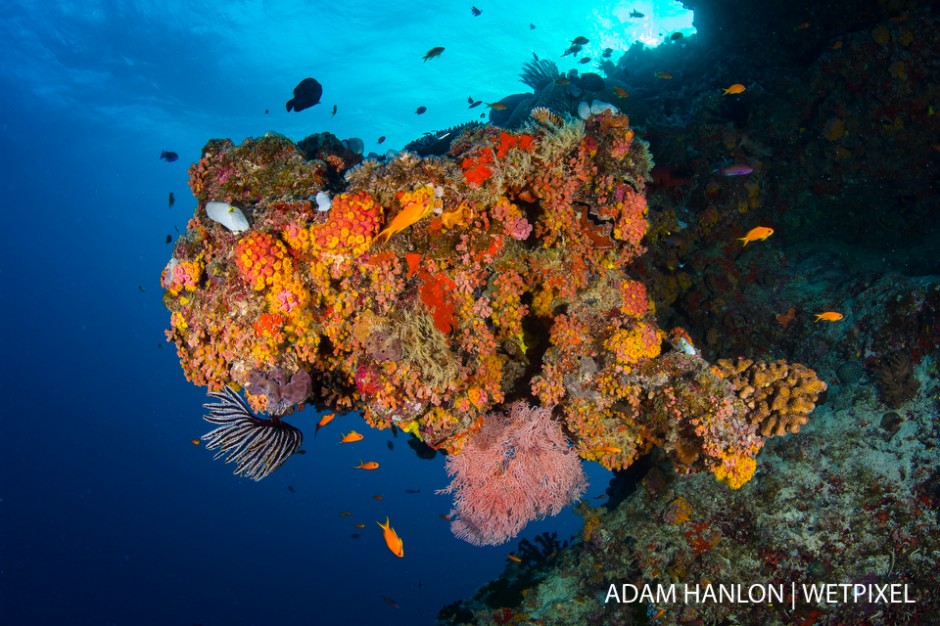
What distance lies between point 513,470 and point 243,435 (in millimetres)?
2943

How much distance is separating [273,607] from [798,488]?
4497cm

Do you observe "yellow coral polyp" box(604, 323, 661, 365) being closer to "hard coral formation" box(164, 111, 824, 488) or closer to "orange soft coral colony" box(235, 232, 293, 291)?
"hard coral formation" box(164, 111, 824, 488)

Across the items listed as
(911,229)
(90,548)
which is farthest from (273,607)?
(911,229)

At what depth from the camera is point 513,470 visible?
205 inches

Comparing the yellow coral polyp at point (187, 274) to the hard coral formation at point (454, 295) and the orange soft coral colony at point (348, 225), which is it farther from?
the orange soft coral colony at point (348, 225)

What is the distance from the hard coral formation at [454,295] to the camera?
390 centimetres

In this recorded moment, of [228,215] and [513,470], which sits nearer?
[228,215]

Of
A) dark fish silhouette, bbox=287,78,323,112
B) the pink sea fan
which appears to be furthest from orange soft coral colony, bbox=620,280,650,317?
dark fish silhouette, bbox=287,78,323,112

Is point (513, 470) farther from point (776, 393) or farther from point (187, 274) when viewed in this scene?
point (187, 274)

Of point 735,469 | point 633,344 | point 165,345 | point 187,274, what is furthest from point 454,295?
point 165,345

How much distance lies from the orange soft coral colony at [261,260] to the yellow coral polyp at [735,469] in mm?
4707

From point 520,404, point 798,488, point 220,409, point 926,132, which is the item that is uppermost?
point 926,132

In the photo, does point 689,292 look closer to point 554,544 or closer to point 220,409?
point 554,544

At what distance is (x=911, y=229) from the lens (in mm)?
8398
